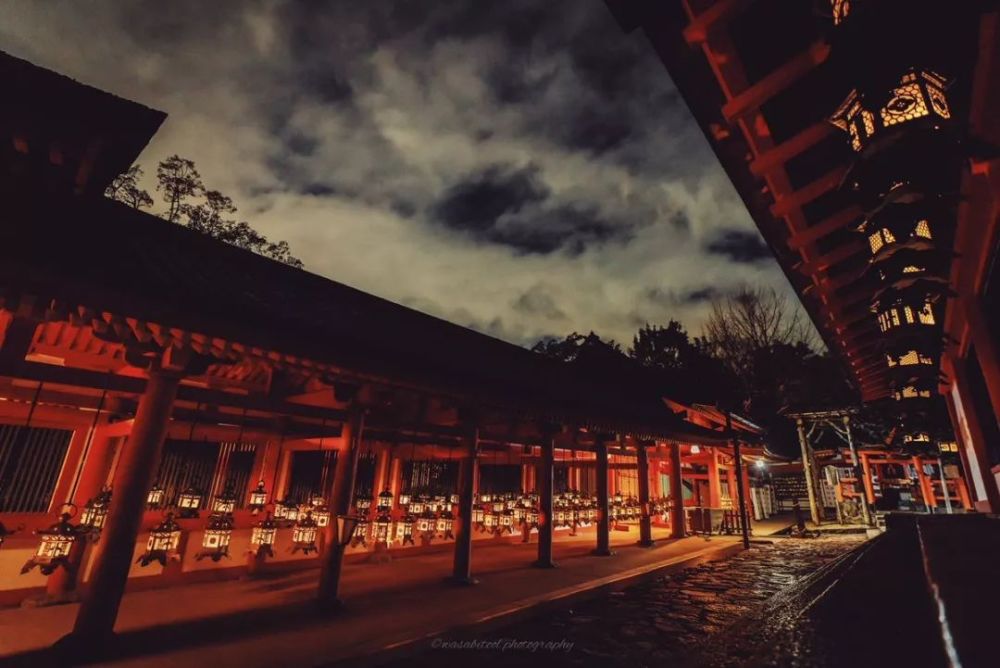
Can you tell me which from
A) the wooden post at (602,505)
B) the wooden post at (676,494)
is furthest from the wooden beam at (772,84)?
the wooden post at (676,494)

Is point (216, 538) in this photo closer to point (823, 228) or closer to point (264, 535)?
point (264, 535)

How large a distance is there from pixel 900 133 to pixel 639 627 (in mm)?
7182

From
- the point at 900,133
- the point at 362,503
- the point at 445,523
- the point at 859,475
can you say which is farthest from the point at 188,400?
the point at 859,475

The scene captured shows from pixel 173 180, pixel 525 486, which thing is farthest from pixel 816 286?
pixel 173 180

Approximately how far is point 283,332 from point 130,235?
8.74 ft

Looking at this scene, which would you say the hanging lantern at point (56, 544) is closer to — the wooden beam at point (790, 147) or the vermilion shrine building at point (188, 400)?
the vermilion shrine building at point (188, 400)

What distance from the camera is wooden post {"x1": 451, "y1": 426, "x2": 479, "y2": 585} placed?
29.5 ft

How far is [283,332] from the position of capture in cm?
561

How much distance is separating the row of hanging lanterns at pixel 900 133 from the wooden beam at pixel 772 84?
1.18 ft

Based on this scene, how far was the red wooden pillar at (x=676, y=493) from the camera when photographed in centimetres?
1653

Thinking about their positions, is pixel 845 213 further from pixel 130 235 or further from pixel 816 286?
pixel 130 235

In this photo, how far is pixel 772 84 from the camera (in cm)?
430

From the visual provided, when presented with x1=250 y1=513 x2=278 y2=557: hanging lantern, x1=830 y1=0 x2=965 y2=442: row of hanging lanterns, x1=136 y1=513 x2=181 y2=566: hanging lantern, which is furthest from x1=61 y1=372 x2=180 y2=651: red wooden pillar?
x1=830 y1=0 x2=965 y2=442: row of hanging lanterns

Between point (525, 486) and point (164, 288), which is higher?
point (164, 288)
